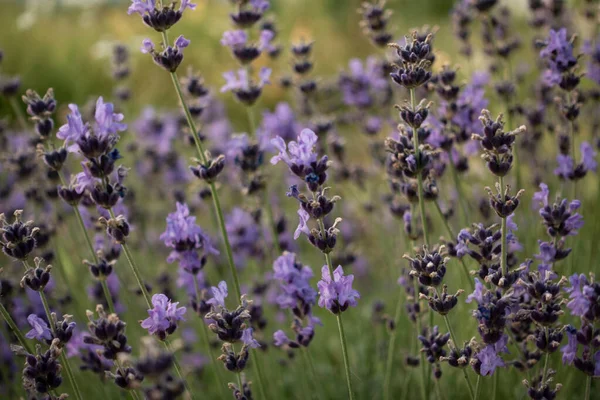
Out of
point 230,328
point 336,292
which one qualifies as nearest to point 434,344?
point 336,292

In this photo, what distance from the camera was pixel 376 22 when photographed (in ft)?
10.1

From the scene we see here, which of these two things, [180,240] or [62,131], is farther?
[180,240]

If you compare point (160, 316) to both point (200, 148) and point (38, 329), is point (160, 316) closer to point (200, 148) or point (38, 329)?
point (38, 329)

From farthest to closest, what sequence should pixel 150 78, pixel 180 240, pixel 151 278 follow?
1. pixel 150 78
2. pixel 151 278
3. pixel 180 240

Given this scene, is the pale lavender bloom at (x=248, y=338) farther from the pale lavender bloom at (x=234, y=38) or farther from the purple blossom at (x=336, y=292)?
the pale lavender bloom at (x=234, y=38)

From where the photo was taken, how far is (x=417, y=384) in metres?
3.19

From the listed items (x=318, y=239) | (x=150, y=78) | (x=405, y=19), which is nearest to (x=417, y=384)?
(x=318, y=239)

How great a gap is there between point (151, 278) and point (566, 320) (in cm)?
251

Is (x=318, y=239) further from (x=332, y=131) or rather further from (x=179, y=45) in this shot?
(x=332, y=131)

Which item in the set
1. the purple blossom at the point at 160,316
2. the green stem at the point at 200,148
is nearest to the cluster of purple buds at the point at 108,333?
the purple blossom at the point at 160,316

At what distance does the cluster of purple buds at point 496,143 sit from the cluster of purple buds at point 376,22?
130cm

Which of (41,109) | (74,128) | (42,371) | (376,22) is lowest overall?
(42,371)

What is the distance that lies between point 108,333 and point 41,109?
1.05 metres

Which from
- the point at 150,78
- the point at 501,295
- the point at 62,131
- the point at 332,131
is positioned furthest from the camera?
the point at 150,78
